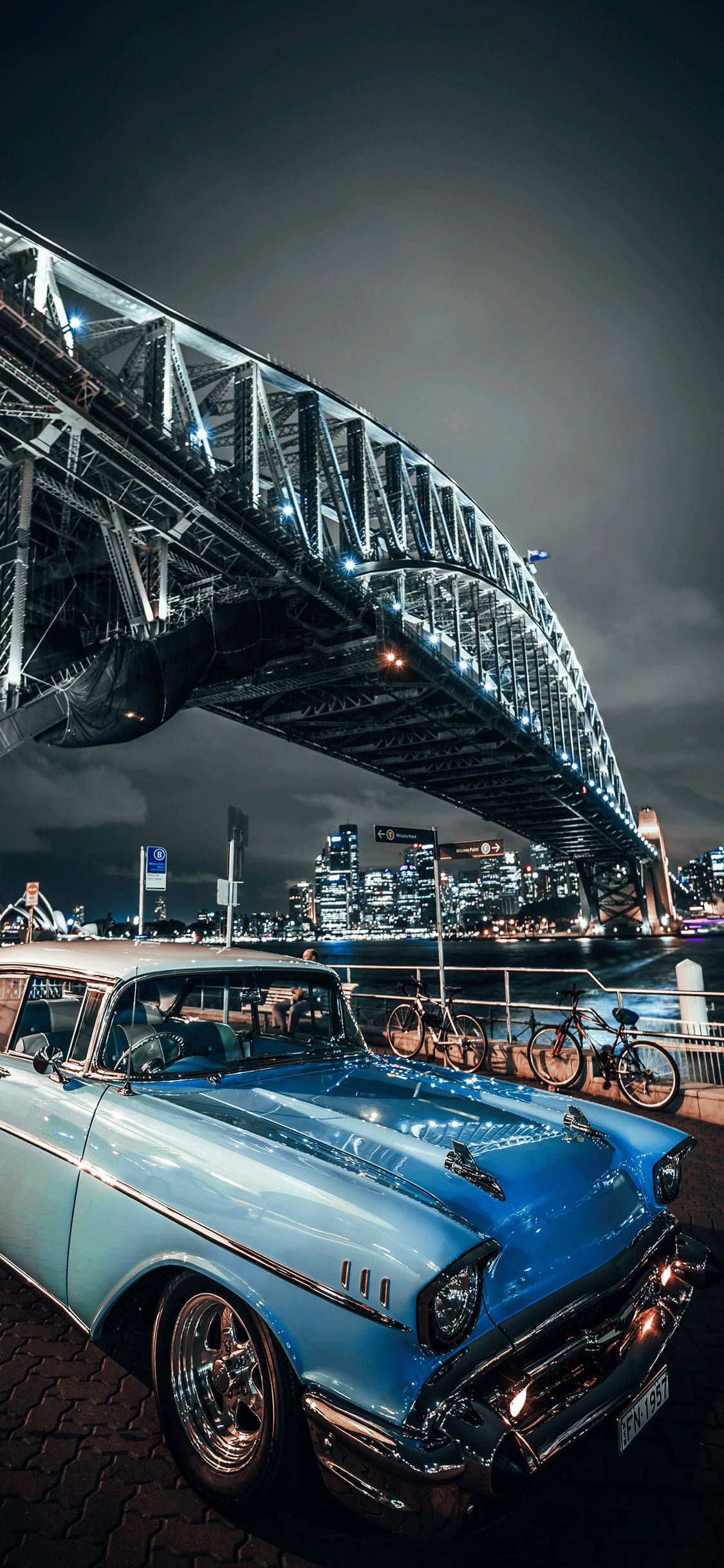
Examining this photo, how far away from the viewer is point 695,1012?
8320 mm

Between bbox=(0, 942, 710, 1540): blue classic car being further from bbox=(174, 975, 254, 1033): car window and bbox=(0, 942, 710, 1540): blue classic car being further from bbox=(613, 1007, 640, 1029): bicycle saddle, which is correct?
bbox=(613, 1007, 640, 1029): bicycle saddle

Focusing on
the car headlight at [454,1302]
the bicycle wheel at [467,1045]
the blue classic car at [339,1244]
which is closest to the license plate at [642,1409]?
the blue classic car at [339,1244]

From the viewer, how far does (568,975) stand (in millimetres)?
43969

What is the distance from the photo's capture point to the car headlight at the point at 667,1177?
2645 millimetres

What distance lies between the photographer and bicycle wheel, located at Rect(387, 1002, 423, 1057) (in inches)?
384

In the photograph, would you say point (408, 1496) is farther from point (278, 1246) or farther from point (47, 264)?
point (47, 264)

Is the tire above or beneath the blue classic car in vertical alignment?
beneath

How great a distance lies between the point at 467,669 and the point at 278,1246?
1394 inches

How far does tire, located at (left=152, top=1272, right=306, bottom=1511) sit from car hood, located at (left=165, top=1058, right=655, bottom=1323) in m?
0.50

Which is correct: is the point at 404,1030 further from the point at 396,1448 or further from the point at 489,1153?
the point at 396,1448

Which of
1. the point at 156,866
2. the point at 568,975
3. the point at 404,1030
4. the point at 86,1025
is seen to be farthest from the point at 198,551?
the point at 568,975

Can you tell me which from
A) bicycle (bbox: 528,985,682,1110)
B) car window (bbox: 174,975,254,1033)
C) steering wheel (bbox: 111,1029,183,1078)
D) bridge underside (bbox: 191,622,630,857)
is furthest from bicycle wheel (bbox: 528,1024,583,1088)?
bridge underside (bbox: 191,622,630,857)

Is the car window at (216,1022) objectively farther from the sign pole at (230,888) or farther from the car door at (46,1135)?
the sign pole at (230,888)

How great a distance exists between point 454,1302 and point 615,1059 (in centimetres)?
645
